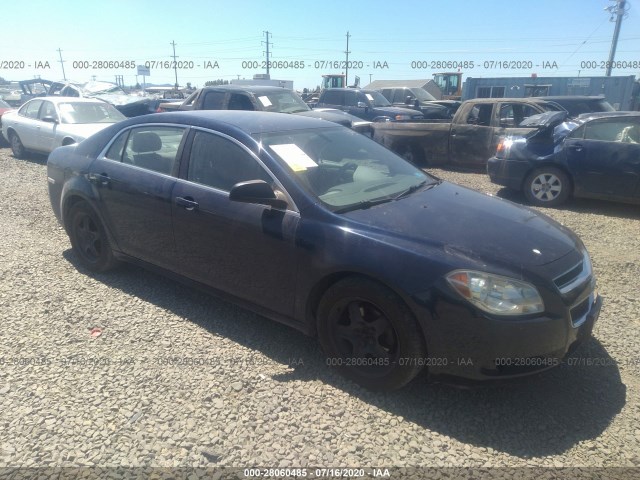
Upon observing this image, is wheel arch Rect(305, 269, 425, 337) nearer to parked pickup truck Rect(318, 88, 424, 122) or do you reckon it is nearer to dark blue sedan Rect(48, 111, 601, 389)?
dark blue sedan Rect(48, 111, 601, 389)

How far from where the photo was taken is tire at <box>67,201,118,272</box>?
4383 mm

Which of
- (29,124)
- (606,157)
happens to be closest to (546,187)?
(606,157)

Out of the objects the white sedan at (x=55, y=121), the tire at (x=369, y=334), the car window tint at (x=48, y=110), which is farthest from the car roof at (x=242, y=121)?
the car window tint at (x=48, y=110)

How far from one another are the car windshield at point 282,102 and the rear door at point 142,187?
614cm

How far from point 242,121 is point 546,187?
18.2 ft

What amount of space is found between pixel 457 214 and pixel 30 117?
36.9ft

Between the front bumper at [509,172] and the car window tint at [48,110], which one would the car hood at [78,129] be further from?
the front bumper at [509,172]

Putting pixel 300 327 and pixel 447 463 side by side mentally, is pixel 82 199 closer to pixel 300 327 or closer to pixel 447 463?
pixel 300 327

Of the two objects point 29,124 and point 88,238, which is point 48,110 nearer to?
point 29,124

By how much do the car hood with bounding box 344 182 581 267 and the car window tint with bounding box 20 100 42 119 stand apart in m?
10.7

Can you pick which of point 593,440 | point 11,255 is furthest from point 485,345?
point 11,255

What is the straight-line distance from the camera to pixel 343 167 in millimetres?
3488

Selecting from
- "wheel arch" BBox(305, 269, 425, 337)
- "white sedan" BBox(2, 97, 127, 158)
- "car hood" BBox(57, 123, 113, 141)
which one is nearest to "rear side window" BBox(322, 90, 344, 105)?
"white sedan" BBox(2, 97, 127, 158)

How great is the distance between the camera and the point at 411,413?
8.89 ft
